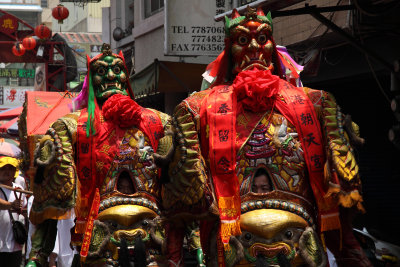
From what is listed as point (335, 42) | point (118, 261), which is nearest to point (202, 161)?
point (118, 261)

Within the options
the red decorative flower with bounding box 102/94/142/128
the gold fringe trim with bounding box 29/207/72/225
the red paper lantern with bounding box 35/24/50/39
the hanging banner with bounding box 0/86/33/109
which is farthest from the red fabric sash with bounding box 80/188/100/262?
the hanging banner with bounding box 0/86/33/109

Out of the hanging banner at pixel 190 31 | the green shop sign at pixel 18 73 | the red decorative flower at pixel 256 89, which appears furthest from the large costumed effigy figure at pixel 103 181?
the green shop sign at pixel 18 73

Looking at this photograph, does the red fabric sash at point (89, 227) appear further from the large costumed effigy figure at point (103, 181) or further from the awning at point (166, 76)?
the awning at point (166, 76)

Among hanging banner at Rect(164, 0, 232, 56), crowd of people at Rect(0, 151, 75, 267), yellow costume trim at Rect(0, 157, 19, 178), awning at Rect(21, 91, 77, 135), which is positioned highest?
hanging banner at Rect(164, 0, 232, 56)

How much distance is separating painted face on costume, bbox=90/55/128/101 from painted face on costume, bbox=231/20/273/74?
87.2 inches

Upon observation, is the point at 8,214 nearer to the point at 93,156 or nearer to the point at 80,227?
the point at 80,227

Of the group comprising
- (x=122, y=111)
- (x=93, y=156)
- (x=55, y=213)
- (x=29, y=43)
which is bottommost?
(x=55, y=213)

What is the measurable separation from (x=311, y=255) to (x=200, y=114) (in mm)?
1080

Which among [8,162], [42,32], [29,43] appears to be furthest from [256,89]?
[29,43]

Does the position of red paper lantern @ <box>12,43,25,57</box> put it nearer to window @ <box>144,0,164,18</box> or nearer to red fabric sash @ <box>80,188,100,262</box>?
window @ <box>144,0,164,18</box>

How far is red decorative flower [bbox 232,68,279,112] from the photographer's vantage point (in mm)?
4707

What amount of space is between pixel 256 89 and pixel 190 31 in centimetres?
680

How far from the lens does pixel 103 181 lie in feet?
21.9

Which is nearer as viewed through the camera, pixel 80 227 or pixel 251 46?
pixel 251 46
